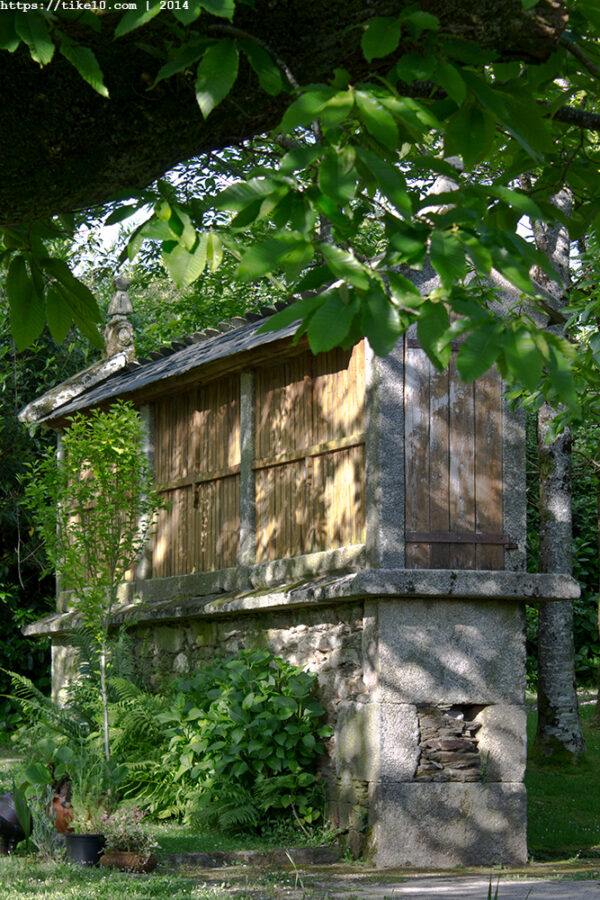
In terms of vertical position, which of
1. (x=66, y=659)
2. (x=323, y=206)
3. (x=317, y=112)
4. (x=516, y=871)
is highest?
(x=317, y=112)

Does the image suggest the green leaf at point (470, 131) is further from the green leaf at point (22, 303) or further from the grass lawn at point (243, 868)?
the grass lawn at point (243, 868)

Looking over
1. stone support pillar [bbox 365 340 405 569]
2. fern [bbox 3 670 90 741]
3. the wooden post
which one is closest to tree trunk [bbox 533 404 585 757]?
the wooden post

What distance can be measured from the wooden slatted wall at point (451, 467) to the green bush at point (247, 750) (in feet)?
4.90

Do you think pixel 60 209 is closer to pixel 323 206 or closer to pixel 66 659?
pixel 323 206

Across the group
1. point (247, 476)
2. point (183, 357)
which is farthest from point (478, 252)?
point (183, 357)

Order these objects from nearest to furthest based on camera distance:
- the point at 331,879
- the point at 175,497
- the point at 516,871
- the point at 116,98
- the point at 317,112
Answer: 1. the point at 317,112
2. the point at 116,98
3. the point at 331,879
4. the point at 516,871
5. the point at 175,497

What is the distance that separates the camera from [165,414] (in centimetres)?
1155

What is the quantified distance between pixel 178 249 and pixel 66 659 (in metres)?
11.0

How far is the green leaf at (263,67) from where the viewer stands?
2.33 metres

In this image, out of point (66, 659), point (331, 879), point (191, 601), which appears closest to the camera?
point (331, 879)

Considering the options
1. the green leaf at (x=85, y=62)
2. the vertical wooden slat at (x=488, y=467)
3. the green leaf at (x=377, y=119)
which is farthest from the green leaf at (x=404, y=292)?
the vertical wooden slat at (x=488, y=467)

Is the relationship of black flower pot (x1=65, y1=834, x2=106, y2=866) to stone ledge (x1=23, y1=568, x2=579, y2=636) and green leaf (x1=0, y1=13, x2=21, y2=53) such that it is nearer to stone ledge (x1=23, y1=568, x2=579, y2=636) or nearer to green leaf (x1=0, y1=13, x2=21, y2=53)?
stone ledge (x1=23, y1=568, x2=579, y2=636)

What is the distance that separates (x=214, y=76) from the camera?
2.20m

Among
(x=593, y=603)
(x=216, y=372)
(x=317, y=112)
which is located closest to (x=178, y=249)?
(x=317, y=112)
